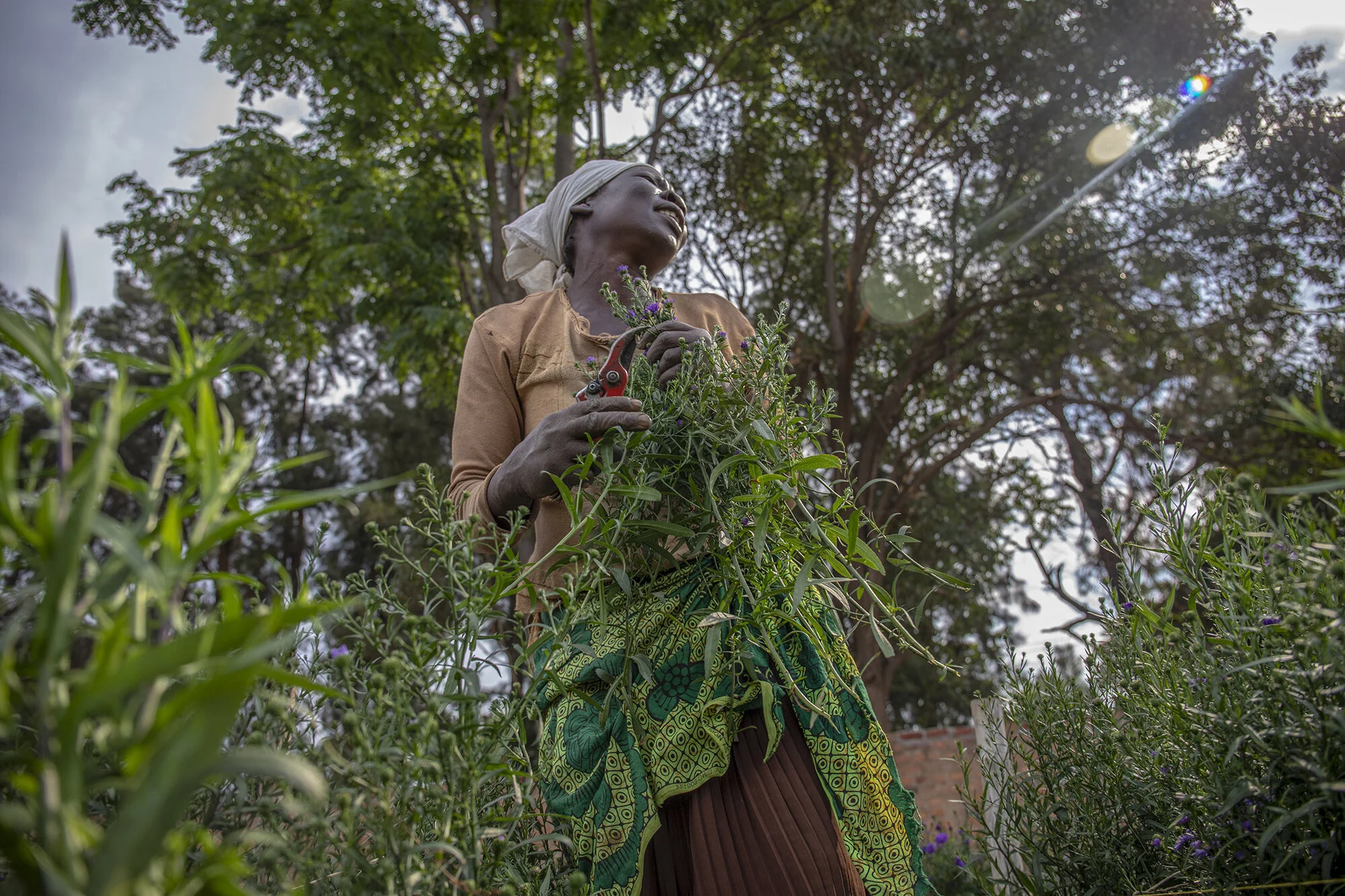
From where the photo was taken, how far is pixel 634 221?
2031 millimetres

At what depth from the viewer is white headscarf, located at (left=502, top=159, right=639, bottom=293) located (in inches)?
84.1

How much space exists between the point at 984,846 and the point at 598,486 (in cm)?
91

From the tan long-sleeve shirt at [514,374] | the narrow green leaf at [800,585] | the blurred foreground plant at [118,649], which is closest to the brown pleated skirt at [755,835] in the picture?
the narrow green leaf at [800,585]

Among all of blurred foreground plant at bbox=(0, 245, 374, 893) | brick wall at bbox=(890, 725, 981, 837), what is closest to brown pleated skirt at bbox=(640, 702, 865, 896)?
blurred foreground plant at bbox=(0, 245, 374, 893)

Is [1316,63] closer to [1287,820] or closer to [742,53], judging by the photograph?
[742,53]

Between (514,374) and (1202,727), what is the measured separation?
4.67 feet

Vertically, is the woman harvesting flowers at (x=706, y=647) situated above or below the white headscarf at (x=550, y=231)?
below

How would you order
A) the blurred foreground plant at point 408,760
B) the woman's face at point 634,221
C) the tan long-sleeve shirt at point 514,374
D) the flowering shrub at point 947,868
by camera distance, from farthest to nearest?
the flowering shrub at point 947,868 → the woman's face at point 634,221 → the tan long-sleeve shirt at point 514,374 → the blurred foreground plant at point 408,760

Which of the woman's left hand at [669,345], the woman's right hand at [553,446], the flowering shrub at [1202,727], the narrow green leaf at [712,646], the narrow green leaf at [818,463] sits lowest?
the flowering shrub at [1202,727]

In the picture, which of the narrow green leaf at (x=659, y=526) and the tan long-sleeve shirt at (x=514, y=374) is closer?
the narrow green leaf at (x=659, y=526)

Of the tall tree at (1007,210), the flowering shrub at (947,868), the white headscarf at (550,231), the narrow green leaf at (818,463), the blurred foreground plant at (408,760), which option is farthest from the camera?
the tall tree at (1007,210)

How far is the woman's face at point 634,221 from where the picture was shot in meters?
2.03

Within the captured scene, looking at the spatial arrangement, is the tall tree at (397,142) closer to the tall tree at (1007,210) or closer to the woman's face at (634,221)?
the tall tree at (1007,210)

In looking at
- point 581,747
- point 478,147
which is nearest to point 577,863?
point 581,747
